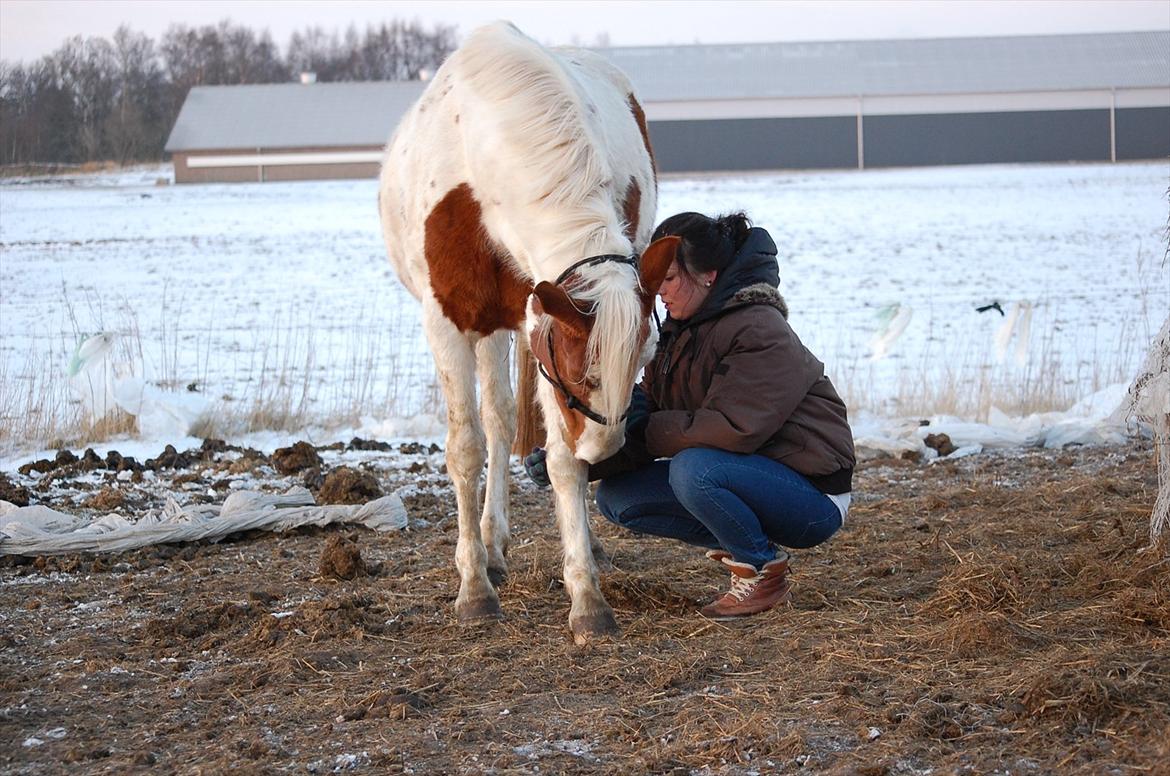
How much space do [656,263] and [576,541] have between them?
105 cm

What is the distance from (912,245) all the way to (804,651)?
16.0 meters

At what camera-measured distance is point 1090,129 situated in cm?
3919

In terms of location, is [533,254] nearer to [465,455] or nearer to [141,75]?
[465,455]

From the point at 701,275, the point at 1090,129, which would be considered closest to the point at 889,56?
the point at 1090,129

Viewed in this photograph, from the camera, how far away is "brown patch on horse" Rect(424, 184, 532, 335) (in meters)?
3.97

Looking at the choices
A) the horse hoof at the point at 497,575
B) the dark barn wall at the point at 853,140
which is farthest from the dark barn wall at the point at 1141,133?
the horse hoof at the point at 497,575

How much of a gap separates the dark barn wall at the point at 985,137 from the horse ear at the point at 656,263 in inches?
1519

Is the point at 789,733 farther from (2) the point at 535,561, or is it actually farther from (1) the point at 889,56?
(1) the point at 889,56

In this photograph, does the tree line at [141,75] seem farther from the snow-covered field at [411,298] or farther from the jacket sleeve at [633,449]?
the jacket sleeve at [633,449]

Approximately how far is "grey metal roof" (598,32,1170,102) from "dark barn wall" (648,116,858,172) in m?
1.07

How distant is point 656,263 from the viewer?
132 inches

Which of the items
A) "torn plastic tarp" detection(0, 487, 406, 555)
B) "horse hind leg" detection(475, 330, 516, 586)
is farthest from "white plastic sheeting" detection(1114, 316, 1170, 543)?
"torn plastic tarp" detection(0, 487, 406, 555)

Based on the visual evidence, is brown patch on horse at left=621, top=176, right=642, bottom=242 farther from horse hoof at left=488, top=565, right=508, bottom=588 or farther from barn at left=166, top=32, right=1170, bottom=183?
barn at left=166, top=32, right=1170, bottom=183

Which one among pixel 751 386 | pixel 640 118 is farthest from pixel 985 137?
pixel 751 386
